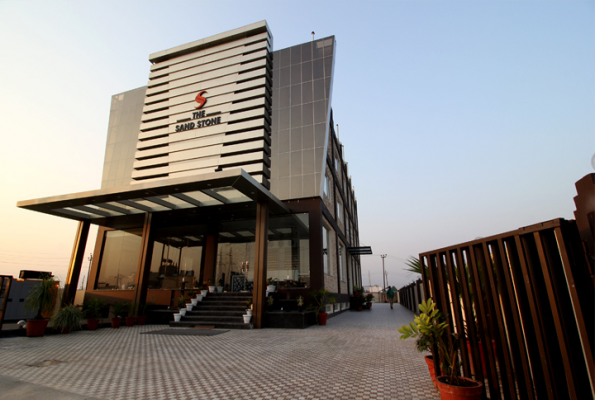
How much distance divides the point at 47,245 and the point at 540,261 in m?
25.0

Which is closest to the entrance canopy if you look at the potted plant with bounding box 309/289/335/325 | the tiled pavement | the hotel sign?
the potted plant with bounding box 309/289/335/325

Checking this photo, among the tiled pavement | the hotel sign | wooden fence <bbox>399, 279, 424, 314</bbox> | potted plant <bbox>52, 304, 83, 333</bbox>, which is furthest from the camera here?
the hotel sign

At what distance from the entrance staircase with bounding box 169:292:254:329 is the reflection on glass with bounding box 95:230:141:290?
6.08 meters

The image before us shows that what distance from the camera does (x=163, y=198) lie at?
453 inches

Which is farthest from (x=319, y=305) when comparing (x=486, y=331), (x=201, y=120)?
(x=201, y=120)

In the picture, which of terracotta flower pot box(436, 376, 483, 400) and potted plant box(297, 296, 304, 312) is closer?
terracotta flower pot box(436, 376, 483, 400)

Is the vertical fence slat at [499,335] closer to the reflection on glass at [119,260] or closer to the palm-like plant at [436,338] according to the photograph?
the palm-like plant at [436,338]

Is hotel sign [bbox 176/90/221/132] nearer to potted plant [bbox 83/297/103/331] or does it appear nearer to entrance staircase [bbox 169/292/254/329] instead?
entrance staircase [bbox 169/292/254/329]

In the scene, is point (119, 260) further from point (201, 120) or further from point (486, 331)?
point (486, 331)

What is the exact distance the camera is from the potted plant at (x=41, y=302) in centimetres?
779

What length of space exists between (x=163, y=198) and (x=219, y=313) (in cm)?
522

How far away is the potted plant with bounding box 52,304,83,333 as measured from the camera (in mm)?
8508

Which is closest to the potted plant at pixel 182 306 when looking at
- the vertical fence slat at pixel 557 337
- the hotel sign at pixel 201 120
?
the hotel sign at pixel 201 120

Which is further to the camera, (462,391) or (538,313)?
(462,391)
